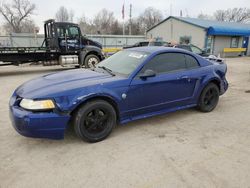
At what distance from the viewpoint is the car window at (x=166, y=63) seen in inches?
151

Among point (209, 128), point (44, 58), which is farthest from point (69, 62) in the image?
point (209, 128)

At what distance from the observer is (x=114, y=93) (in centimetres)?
334

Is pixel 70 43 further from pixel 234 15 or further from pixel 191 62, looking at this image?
pixel 234 15

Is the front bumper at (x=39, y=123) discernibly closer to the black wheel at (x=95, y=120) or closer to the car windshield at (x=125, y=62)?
the black wheel at (x=95, y=120)

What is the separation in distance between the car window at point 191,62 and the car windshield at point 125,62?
3.24 feet

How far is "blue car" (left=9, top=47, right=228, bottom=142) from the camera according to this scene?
116 inches

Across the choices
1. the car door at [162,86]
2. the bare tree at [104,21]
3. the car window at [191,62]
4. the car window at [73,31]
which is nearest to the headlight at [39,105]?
the car door at [162,86]

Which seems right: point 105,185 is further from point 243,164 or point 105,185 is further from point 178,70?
point 178,70

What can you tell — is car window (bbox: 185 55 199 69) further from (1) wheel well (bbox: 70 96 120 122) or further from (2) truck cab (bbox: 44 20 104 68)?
(2) truck cab (bbox: 44 20 104 68)

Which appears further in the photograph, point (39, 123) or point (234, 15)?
point (234, 15)

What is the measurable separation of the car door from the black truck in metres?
7.63

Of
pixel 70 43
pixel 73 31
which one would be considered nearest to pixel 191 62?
pixel 70 43

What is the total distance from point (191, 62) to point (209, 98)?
1001mm

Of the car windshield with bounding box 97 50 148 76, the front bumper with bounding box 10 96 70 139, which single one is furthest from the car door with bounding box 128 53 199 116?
the front bumper with bounding box 10 96 70 139
